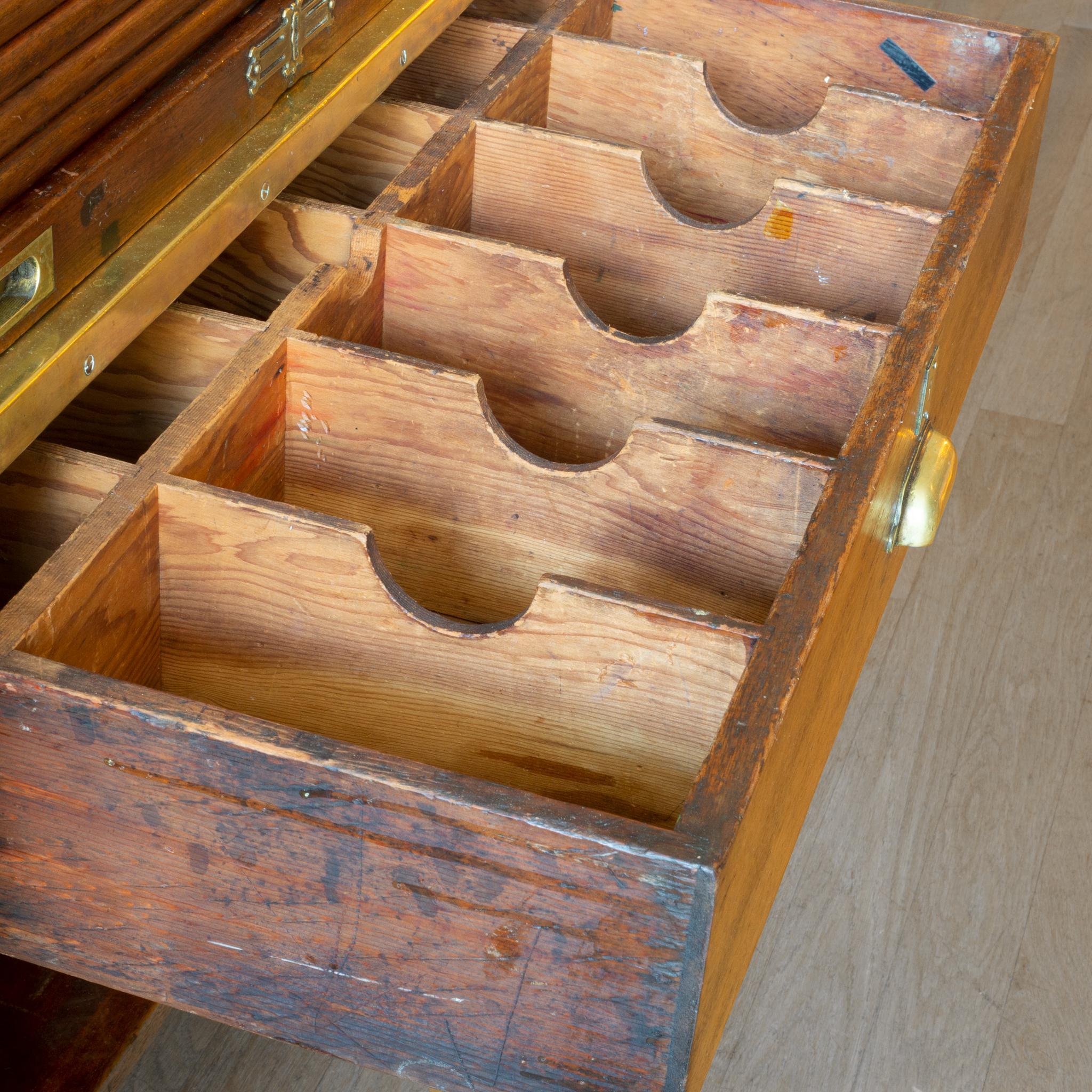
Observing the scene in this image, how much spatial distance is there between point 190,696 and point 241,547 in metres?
0.11

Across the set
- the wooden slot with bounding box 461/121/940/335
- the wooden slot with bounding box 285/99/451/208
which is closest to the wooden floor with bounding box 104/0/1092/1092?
the wooden slot with bounding box 461/121/940/335

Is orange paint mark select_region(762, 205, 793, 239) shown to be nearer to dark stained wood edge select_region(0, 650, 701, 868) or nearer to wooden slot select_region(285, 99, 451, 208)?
wooden slot select_region(285, 99, 451, 208)

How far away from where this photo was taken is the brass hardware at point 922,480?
94 cm

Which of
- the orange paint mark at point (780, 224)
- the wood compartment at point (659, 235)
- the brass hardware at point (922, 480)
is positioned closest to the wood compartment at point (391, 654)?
the brass hardware at point (922, 480)

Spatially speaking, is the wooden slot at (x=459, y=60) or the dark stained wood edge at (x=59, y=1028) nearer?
the dark stained wood edge at (x=59, y=1028)

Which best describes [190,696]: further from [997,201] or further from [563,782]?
[997,201]

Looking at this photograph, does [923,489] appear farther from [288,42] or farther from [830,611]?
[288,42]

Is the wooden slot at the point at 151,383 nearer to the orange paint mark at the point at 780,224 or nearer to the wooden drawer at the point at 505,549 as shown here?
the wooden drawer at the point at 505,549

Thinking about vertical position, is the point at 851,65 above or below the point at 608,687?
above

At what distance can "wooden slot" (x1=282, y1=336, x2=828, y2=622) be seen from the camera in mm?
876

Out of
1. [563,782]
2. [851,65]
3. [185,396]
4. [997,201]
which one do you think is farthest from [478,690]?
[851,65]

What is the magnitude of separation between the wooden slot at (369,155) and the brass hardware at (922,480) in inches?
18.9

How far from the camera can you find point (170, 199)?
0.88 m

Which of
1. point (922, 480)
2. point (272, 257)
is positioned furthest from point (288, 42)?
point (922, 480)
